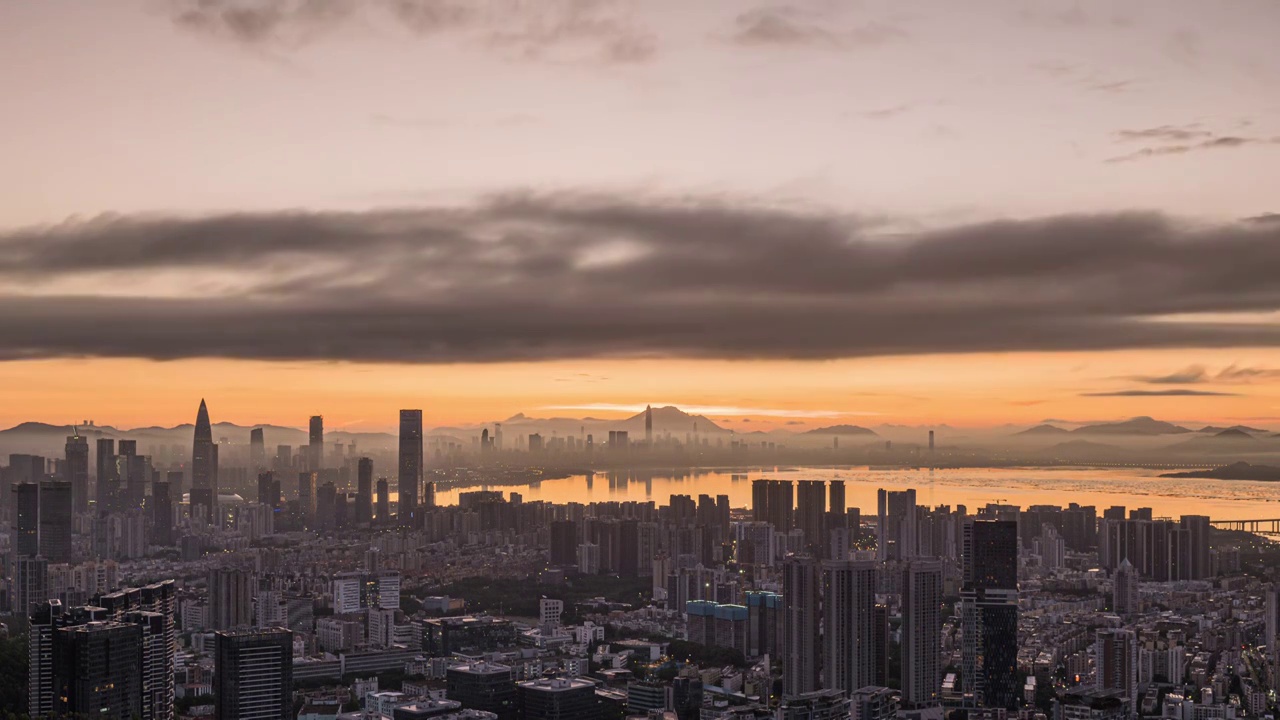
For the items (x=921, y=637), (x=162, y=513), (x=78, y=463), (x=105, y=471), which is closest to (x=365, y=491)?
(x=162, y=513)

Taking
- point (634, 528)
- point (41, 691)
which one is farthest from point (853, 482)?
point (41, 691)

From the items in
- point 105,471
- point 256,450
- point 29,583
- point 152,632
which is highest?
point 256,450

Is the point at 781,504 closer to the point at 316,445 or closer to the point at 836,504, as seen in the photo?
the point at 836,504

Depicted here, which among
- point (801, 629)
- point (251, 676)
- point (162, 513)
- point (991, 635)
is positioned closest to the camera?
point (251, 676)

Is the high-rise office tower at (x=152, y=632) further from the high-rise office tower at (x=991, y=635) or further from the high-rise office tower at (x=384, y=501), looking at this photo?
the high-rise office tower at (x=384, y=501)

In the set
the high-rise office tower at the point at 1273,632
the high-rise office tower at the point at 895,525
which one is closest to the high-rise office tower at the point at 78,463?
the high-rise office tower at the point at 895,525

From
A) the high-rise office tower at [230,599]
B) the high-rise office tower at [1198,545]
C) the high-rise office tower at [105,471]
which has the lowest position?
the high-rise office tower at [230,599]

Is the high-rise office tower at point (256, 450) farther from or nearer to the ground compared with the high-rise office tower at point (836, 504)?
farther from the ground
